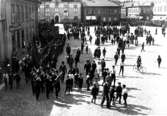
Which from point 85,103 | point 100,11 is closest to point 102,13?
point 100,11

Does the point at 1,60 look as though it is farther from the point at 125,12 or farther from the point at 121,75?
the point at 125,12

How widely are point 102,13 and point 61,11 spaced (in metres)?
11.4

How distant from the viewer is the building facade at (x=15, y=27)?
21.8m

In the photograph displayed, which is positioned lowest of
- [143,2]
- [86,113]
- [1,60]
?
[86,113]

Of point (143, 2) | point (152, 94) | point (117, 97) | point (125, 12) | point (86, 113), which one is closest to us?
point (86, 113)

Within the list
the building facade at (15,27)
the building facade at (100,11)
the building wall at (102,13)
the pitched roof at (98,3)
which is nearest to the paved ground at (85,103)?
the building facade at (15,27)

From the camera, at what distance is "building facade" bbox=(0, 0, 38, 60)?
71.4ft

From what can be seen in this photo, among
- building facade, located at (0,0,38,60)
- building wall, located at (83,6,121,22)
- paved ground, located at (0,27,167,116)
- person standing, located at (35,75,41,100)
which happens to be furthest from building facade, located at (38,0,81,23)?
person standing, located at (35,75,41,100)

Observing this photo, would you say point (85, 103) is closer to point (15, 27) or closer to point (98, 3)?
point (15, 27)

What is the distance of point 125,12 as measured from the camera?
102125 millimetres

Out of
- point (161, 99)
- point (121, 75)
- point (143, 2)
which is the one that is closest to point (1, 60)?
point (121, 75)

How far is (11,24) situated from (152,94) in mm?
13654

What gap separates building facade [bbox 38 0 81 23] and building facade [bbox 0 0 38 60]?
41756 mm

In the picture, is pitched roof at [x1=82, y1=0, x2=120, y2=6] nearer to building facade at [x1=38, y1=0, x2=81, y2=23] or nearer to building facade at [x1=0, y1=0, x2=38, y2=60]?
building facade at [x1=38, y1=0, x2=81, y2=23]
